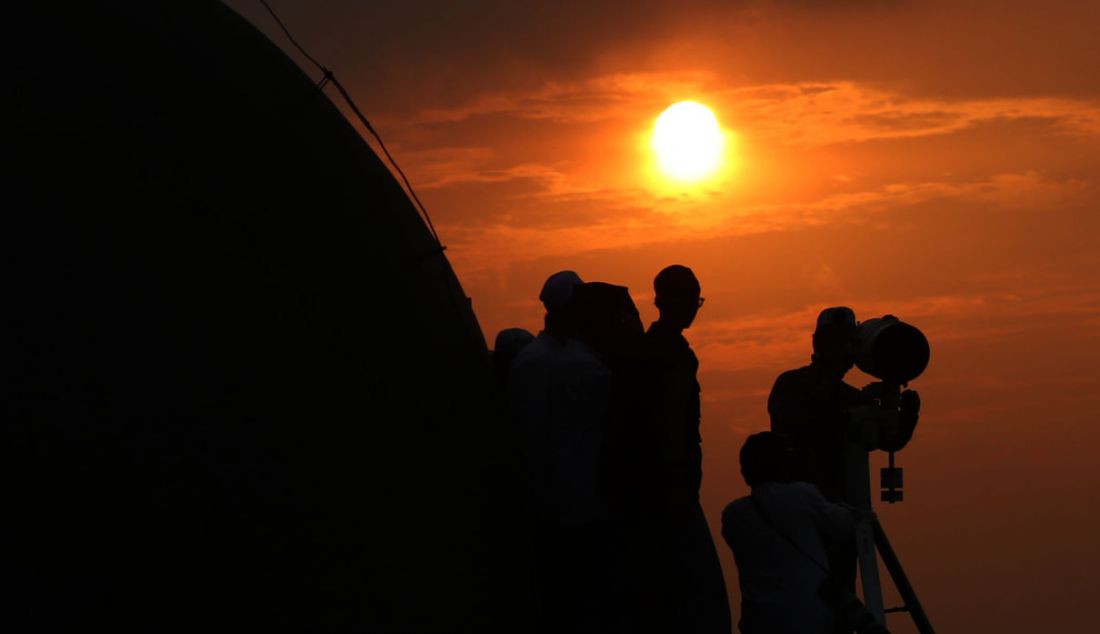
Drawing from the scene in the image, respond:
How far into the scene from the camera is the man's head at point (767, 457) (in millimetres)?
9414

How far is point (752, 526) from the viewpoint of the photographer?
370 inches

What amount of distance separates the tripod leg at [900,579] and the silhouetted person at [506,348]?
2715 mm

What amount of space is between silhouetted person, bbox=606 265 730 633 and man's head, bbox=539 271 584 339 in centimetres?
52

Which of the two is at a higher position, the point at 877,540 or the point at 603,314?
the point at 603,314

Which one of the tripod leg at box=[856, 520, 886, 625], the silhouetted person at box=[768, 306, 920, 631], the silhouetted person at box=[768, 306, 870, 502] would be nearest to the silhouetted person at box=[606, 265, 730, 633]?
the tripod leg at box=[856, 520, 886, 625]

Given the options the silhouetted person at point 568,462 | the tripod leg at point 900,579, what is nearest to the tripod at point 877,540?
the tripod leg at point 900,579

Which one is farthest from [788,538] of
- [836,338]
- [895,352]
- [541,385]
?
[836,338]

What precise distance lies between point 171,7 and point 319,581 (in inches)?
126

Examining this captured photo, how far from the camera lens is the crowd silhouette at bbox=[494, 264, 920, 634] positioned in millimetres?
9211

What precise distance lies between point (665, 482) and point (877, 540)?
2.20 metres

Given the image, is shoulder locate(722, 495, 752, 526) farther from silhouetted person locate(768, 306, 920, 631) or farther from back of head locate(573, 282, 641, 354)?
silhouetted person locate(768, 306, 920, 631)

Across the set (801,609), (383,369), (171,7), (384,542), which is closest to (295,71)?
(171,7)

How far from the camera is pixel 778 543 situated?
9.34 metres

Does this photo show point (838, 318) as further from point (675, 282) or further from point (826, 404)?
point (675, 282)
